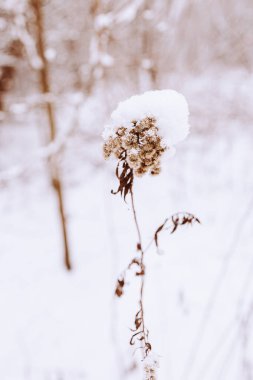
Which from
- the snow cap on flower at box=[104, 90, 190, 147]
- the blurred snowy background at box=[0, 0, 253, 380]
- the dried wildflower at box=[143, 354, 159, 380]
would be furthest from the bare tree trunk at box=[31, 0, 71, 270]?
the dried wildflower at box=[143, 354, 159, 380]

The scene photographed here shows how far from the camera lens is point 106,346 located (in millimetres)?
4285

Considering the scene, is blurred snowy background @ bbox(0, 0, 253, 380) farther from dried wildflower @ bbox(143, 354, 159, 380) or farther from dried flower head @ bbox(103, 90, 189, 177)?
dried flower head @ bbox(103, 90, 189, 177)

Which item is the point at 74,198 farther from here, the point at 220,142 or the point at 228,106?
the point at 228,106

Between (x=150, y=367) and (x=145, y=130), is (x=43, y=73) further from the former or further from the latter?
(x=150, y=367)

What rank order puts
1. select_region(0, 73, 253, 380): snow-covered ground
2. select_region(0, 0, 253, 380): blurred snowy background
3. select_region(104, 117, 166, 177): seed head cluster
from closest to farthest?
select_region(104, 117, 166, 177): seed head cluster → select_region(0, 73, 253, 380): snow-covered ground → select_region(0, 0, 253, 380): blurred snowy background

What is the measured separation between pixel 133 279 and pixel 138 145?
4.30m

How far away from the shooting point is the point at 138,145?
1.08 metres

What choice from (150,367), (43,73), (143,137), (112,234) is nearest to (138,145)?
(143,137)

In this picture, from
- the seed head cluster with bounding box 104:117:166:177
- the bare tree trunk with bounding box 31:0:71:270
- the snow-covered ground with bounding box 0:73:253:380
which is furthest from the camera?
the bare tree trunk with bounding box 31:0:71:270

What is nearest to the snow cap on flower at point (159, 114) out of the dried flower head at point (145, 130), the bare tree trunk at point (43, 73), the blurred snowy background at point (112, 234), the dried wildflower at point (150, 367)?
the dried flower head at point (145, 130)

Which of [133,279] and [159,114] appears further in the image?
[133,279]

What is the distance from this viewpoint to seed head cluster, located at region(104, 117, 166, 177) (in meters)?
1.08

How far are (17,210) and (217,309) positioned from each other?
5.86 m

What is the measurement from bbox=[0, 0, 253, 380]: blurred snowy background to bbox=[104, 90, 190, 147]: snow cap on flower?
6.90 feet
